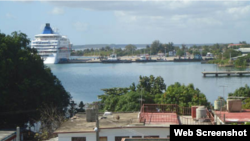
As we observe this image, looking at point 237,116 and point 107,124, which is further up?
point 237,116

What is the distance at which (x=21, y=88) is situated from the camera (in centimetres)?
2505

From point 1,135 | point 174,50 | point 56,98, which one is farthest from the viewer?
point 174,50

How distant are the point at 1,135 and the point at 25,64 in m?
9.47

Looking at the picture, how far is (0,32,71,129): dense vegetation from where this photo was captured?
80.3 feet

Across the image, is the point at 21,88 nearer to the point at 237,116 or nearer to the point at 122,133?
the point at 122,133

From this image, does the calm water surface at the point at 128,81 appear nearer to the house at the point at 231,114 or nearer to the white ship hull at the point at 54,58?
the white ship hull at the point at 54,58

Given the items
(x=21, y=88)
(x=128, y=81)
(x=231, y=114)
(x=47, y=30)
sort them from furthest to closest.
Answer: (x=47, y=30), (x=128, y=81), (x=21, y=88), (x=231, y=114)

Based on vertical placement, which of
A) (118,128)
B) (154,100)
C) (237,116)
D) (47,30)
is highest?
(47,30)

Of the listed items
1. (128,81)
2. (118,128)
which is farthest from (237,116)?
(128,81)

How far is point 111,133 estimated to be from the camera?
48.1 ft

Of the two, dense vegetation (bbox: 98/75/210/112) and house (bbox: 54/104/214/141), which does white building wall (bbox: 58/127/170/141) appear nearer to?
house (bbox: 54/104/214/141)

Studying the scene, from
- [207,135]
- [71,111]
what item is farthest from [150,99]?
[207,135]

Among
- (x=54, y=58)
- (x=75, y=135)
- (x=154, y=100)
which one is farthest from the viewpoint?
(x=54, y=58)

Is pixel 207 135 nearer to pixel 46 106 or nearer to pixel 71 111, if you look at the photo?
pixel 46 106
